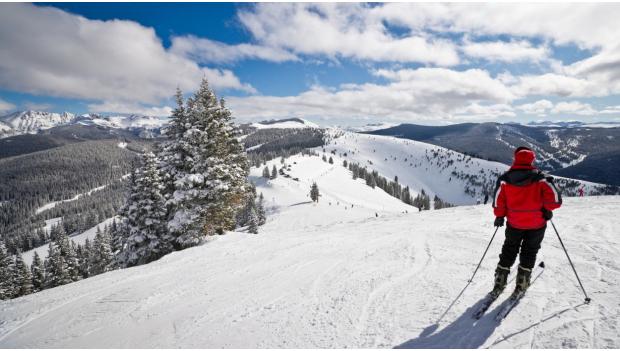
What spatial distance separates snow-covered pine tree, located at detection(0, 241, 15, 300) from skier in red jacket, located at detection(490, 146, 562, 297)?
52.2 meters

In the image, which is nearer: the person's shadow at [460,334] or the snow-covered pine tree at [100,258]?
the person's shadow at [460,334]

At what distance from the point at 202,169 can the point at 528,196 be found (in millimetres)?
17248

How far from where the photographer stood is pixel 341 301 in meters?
6.19

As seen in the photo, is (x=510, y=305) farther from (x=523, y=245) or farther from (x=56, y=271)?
(x=56, y=271)

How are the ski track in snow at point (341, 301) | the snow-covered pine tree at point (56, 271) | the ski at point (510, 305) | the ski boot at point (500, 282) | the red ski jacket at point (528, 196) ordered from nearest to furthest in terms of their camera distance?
the ski track in snow at point (341, 301)
the ski at point (510, 305)
the red ski jacket at point (528, 196)
the ski boot at point (500, 282)
the snow-covered pine tree at point (56, 271)

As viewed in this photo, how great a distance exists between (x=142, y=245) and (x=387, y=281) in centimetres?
2065

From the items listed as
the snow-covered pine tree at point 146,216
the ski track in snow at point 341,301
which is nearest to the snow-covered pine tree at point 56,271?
the snow-covered pine tree at point 146,216

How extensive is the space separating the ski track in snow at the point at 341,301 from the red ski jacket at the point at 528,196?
1427mm

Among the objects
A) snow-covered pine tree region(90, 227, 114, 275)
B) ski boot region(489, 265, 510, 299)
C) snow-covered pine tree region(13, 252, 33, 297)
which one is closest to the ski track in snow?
ski boot region(489, 265, 510, 299)

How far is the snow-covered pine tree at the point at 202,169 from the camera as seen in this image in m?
18.2

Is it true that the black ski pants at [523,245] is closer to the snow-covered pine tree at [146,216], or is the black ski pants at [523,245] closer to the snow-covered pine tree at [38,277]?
the snow-covered pine tree at [146,216]

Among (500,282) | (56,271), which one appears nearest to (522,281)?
(500,282)

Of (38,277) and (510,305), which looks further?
(38,277)

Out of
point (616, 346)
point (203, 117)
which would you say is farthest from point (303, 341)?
point (203, 117)
